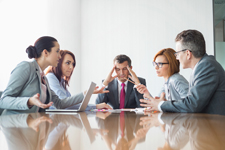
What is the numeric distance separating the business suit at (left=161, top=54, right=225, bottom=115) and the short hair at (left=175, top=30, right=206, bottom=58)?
174 millimetres

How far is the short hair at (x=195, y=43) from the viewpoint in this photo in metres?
1.85

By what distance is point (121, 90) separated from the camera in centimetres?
321

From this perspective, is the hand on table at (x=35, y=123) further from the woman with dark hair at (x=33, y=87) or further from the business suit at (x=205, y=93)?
the business suit at (x=205, y=93)

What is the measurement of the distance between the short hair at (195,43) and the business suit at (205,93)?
0.17 meters

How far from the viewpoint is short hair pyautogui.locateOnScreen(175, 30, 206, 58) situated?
6.06ft

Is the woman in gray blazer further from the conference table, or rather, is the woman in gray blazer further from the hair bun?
the conference table

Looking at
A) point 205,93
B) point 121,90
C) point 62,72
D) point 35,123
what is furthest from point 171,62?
point 35,123

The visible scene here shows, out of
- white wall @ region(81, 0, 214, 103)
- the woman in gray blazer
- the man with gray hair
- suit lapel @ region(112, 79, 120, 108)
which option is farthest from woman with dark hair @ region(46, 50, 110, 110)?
white wall @ region(81, 0, 214, 103)

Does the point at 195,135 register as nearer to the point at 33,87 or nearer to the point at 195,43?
the point at 195,43

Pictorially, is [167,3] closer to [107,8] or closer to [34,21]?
→ [107,8]

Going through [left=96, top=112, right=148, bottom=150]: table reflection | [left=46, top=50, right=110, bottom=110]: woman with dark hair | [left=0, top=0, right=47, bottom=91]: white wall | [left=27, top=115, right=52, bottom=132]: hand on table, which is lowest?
[left=27, top=115, right=52, bottom=132]: hand on table

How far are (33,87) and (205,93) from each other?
1370 mm

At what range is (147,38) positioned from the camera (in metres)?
5.46

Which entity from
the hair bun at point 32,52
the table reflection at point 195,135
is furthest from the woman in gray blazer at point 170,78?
the table reflection at point 195,135
